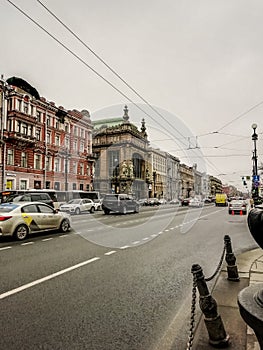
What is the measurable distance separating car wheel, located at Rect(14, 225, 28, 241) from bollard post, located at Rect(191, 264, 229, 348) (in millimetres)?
8607

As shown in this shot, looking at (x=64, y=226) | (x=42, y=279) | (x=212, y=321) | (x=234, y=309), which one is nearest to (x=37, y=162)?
(x=64, y=226)

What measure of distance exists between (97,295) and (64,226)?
8.60 meters

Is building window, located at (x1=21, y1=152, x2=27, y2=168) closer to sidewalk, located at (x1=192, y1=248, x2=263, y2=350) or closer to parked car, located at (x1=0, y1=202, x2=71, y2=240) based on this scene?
parked car, located at (x1=0, y1=202, x2=71, y2=240)

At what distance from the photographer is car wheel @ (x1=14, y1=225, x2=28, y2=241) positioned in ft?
34.9

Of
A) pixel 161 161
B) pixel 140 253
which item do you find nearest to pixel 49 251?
pixel 140 253

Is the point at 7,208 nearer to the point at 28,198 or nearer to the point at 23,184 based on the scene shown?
the point at 28,198

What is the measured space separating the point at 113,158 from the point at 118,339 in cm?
7078

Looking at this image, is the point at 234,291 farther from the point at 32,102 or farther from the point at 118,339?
the point at 32,102

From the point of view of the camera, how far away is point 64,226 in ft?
43.3

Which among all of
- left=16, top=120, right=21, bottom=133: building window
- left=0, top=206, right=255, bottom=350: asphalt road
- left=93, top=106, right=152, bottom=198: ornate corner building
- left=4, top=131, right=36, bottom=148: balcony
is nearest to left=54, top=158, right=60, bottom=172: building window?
left=4, top=131, right=36, bottom=148: balcony

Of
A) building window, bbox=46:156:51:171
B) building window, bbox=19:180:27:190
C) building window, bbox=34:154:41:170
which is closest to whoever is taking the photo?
building window, bbox=19:180:27:190

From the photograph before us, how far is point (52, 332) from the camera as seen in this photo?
361 centimetres

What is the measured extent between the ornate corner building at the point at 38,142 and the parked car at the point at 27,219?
2263 cm

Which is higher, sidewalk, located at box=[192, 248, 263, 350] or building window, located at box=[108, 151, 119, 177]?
building window, located at box=[108, 151, 119, 177]
